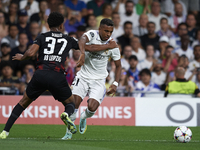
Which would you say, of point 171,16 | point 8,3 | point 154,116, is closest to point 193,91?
point 154,116

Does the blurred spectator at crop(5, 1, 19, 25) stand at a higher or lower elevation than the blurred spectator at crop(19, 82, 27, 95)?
higher

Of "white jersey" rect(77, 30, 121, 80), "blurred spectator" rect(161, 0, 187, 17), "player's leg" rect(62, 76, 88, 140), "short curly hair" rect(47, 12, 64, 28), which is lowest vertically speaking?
"player's leg" rect(62, 76, 88, 140)

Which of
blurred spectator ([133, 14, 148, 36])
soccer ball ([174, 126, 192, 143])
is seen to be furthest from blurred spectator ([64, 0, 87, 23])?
soccer ball ([174, 126, 192, 143])

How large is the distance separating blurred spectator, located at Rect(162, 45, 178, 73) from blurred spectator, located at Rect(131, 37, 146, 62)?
2.56 ft

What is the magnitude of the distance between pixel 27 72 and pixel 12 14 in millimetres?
2869

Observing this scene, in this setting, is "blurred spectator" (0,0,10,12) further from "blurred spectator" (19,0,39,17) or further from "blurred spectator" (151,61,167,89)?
"blurred spectator" (151,61,167,89)

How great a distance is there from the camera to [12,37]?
1391 centimetres

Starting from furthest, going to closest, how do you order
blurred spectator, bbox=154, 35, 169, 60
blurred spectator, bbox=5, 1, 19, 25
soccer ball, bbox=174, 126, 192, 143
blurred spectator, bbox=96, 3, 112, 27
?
blurred spectator, bbox=96, 3, 112, 27 < blurred spectator, bbox=154, 35, 169, 60 < blurred spectator, bbox=5, 1, 19, 25 < soccer ball, bbox=174, 126, 192, 143

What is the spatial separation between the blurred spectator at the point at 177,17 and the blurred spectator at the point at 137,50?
2.22 meters

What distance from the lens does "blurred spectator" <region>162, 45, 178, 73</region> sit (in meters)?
14.1

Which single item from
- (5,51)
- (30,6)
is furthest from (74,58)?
(30,6)

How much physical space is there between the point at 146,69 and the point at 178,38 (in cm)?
295

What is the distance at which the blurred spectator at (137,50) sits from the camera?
1420 centimetres

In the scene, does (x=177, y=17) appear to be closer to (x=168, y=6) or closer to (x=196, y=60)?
(x=168, y=6)
